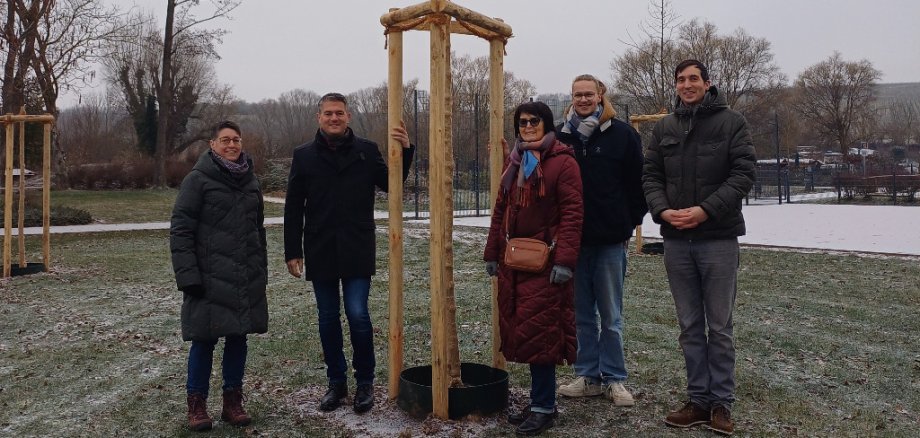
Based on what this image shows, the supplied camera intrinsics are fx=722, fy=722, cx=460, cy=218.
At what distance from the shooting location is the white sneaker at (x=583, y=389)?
15.0ft

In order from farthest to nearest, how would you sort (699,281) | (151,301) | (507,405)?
1. (151,301)
2. (507,405)
3. (699,281)

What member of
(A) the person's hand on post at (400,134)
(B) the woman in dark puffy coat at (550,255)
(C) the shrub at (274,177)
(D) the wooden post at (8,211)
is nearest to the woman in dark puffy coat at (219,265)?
(A) the person's hand on post at (400,134)

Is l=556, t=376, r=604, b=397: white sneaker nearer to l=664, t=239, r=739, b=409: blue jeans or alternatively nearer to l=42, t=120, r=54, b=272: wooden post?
l=664, t=239, r=739, b=409: blue jeans

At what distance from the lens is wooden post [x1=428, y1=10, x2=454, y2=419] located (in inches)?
157

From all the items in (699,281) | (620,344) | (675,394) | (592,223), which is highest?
(592,223)

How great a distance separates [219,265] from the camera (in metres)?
4.06

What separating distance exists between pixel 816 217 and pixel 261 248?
18447 mm

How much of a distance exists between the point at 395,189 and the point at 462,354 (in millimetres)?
2022

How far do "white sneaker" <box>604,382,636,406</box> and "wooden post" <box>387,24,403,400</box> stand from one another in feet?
4.36

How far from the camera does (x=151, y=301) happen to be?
8352 millimetres

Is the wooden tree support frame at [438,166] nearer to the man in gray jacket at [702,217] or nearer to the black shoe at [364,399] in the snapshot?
the black shoe at [364,399]

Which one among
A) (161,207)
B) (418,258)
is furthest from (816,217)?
(161,207)

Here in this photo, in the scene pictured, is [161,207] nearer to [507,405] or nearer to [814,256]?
[814,256]

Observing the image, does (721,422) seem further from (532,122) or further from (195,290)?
(195,290)
